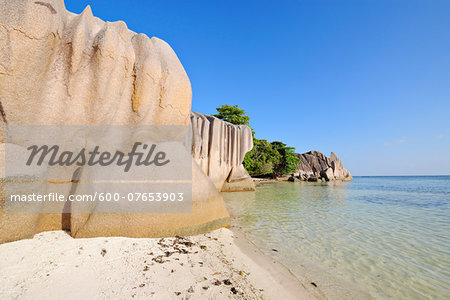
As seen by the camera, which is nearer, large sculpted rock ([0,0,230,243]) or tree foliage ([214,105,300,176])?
large sculpted rock ([0,0,230,243])

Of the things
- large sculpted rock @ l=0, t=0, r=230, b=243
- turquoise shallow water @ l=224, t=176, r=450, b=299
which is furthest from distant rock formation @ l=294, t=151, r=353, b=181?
large sculpted rock @ l=0, t=0, r=230, b=243

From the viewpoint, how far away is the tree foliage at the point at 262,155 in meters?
22.4

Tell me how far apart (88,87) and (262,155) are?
26.5m

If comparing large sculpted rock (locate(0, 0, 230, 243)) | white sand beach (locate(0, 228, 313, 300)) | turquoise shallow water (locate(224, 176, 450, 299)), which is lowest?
turquoise shallow water (locate(224, 176, 450, 299))

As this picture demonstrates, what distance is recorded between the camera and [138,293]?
70.1 inches

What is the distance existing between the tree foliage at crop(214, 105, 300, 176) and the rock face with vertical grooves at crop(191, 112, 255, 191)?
22.4 feet

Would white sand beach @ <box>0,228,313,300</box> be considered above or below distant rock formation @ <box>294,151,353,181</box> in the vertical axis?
below

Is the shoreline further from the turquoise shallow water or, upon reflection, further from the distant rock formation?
the distant rock formation

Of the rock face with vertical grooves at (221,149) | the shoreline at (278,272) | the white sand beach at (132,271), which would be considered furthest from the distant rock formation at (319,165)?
the white sand beach at (132,271)

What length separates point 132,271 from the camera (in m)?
2.11

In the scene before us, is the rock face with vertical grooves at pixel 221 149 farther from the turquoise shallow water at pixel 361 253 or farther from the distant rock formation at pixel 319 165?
the distant rock formation at pixel 319 165

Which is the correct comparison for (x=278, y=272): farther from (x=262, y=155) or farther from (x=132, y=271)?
(x=262, y=155)

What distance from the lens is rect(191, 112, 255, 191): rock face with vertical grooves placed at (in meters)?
11.8

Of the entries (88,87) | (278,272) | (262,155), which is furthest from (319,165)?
(88,87)
